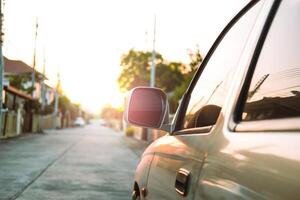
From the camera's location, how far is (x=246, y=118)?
1.99 meters

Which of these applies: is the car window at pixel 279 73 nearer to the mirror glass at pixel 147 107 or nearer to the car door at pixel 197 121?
the car door at pixel 197 121

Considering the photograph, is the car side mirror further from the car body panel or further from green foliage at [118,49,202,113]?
green foliage at [118,49,202,113]

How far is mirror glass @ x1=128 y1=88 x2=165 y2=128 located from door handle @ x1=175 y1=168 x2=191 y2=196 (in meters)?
0.72

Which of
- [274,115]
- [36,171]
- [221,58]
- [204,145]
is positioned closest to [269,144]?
[274,115]

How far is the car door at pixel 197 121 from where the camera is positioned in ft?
7.72

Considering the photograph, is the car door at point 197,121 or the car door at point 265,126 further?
the car door at point 197,121

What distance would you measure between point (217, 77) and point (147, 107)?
27.1 inches

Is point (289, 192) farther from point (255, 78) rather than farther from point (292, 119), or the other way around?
point (255, 78)

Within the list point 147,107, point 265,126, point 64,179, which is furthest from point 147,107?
point 64,179

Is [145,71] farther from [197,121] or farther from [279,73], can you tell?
[279,73]

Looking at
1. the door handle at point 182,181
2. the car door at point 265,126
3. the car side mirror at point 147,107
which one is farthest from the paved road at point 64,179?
the car door at point 265,126

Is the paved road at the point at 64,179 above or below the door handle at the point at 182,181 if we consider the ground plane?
below

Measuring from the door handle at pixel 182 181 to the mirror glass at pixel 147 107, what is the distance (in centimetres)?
72

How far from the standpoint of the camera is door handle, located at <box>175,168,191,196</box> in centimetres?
236
